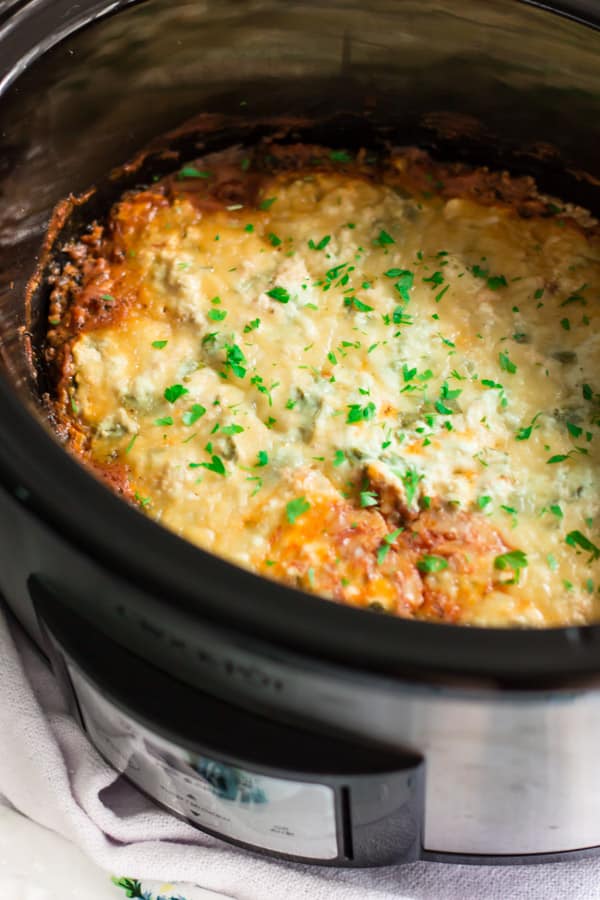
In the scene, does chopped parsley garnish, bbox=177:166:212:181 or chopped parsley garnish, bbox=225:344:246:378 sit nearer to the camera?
chopped parsley garnish, bbox=225:344:246:378

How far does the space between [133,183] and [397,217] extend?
515 millimetres

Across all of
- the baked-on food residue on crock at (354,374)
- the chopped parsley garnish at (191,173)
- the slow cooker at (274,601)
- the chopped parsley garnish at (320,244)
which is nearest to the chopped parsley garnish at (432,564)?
the baked-on food residue on crock at (354,374)

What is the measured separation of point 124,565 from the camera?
1136 millimetres

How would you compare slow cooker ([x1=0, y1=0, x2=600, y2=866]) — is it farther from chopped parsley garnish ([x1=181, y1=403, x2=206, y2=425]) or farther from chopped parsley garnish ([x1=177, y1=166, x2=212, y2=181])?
chopped parsley garnish ([x1=181, y1=403, x2=206, y2=425])

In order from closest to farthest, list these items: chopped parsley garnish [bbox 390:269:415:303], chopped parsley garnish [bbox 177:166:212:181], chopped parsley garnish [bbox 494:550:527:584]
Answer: chopped parsley garnish [bbox 494:550:527:584] → chopped parsley garnish [bbox 390:269:415:303] → chopped parsley garnish [bbox 177:166:212:181]

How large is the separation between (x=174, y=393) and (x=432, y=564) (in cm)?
49

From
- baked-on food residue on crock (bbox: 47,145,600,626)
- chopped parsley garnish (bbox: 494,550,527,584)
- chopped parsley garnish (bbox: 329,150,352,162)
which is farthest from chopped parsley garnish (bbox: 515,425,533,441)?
chopped parsley garnish (bbox: 329,150,352,162)

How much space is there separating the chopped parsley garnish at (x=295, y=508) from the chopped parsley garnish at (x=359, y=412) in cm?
18

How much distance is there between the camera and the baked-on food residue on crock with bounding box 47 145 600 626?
1.60 m

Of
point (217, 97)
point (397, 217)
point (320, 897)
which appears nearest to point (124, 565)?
point (320, 897)

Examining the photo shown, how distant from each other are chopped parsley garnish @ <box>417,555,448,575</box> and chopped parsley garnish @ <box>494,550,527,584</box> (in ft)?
0.24

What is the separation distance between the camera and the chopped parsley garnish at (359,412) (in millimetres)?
1722

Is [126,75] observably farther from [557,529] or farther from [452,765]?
[452,765]

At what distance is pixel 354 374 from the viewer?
180 centimetres
